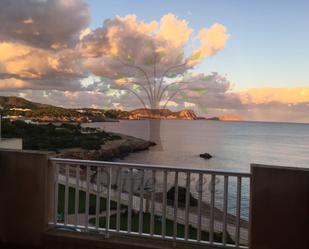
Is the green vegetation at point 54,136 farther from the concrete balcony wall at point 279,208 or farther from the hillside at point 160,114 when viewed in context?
the concrete balcony wall at point 279,208

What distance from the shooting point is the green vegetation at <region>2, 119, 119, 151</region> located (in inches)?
877

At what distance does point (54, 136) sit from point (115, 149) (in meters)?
12.1

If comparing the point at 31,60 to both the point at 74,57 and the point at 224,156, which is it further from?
the point at 224,156

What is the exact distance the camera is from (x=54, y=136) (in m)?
31.9

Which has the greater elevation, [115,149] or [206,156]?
[115,149]

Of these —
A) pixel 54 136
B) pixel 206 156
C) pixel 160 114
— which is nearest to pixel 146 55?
pixel 160 114

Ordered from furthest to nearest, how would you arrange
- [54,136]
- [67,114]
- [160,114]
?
[54,136] < [67,114] < [160,114]

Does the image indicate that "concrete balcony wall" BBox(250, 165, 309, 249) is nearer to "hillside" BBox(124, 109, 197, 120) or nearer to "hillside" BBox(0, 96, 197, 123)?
"hillside" BBox(124, 109, 197, 120)

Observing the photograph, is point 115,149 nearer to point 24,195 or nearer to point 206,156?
point 206,156

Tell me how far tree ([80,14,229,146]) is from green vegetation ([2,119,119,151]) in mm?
5321

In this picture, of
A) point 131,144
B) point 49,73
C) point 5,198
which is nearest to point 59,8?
point 5,198

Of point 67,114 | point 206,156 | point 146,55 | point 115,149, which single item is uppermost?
point 146,55

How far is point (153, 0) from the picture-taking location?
18.8 meters

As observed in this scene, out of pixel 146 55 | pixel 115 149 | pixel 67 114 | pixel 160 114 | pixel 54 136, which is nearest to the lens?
pixel 160 114
